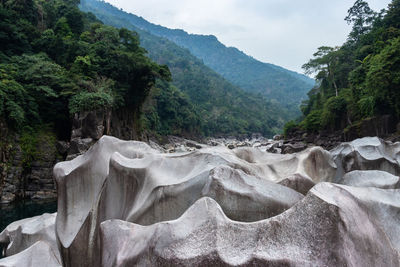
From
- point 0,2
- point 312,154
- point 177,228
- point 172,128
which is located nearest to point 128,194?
point 177,228

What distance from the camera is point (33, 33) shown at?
2155 centimetres

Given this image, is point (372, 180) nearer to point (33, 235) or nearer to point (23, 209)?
point (33, 235)

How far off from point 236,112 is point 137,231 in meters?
70.5

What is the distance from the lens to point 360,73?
2467 centimetres

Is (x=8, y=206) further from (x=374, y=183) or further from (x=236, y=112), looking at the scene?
(x=236, y=112)

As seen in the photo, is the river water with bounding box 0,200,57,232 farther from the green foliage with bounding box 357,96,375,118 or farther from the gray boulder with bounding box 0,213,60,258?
the green foliage with bounding box 357,96,375,118

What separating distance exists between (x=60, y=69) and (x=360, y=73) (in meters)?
23.2

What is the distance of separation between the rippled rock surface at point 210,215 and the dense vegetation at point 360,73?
1706 centimetres

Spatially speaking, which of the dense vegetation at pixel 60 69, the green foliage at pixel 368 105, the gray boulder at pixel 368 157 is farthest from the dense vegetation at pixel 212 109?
the gray boulder at pixel 368 157

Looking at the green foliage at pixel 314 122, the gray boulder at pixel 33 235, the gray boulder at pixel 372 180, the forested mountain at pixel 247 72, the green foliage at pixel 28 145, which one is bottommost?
the green foliage at pixel 28 145

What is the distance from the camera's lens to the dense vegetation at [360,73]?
19.0m

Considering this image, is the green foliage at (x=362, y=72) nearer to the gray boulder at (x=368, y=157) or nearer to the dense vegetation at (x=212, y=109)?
the gray boulder at (x=368, y=157)

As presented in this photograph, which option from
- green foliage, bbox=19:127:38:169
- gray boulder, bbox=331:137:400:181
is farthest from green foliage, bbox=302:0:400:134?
green foliage, bbox=19:127:38:169

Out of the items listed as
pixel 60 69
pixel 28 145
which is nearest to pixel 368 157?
pixel 28 145
